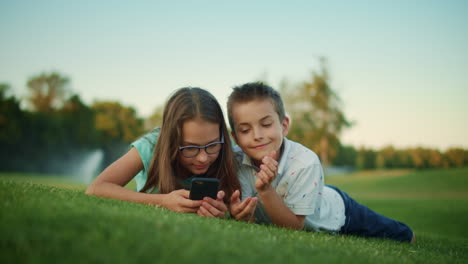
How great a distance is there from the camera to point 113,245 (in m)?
1.75

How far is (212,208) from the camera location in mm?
3891

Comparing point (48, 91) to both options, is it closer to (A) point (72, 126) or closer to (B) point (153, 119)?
(A) point (72, 126)

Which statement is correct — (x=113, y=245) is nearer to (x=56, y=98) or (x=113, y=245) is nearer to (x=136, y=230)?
(x=136, y=230)

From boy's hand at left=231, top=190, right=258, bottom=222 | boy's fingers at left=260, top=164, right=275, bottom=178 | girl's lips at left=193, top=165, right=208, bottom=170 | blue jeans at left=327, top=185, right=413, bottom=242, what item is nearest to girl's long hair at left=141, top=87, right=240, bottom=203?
girl's lips at left=193, top=165, right=208, bottom=170

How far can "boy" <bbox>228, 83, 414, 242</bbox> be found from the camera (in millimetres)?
4086

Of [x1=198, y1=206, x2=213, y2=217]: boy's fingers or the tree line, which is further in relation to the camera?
the tree line

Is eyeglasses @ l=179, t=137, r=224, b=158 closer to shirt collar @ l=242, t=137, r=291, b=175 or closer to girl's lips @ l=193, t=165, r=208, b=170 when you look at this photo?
girl's lips @ l=193, t=165, r=208, b=170

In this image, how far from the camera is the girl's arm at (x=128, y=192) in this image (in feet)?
13.0

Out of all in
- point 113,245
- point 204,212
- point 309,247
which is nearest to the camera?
point 113,245

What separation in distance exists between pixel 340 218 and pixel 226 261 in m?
4.12

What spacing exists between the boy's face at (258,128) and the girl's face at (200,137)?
0.37m

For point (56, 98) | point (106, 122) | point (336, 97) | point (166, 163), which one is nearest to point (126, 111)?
point (106, 122)

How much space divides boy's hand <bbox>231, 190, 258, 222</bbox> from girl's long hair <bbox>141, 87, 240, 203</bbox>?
0.67 metres

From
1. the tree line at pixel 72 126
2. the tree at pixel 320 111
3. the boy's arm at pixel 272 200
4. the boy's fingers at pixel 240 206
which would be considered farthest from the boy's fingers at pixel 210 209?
the tree at pixel 320 111
